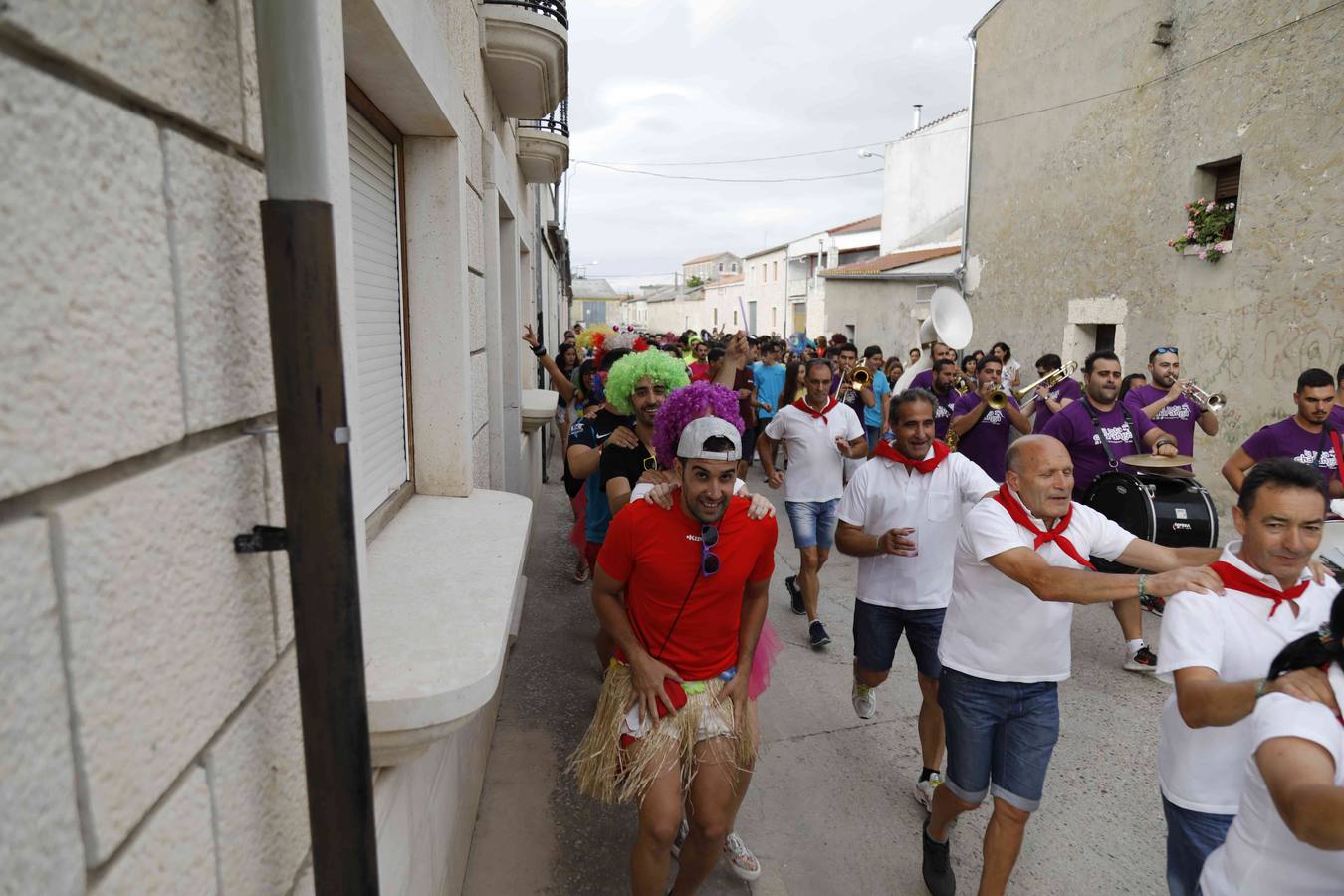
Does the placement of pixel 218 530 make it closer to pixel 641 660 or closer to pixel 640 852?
pixel 641 660

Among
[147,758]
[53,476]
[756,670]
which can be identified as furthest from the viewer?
[756,670]

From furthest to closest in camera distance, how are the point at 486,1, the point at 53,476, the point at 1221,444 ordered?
1. the point at 1221,444
2. the point at 486,1
3. the point at 53,476

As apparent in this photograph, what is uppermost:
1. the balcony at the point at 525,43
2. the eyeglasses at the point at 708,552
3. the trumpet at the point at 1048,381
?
the balcony at the point at 525,43

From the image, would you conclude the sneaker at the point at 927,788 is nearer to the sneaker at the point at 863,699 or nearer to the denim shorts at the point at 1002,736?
the sneaker at the point at 863,699

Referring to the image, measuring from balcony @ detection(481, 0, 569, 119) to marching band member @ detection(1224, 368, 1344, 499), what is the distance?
4.75m

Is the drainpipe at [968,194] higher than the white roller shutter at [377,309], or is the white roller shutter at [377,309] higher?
the drainpipe at [968,194]

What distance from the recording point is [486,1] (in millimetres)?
4863

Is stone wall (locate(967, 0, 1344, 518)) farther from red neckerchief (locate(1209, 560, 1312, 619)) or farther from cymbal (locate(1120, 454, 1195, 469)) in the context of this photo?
red neckerchief (locate(1209, 560, 1312, 619))

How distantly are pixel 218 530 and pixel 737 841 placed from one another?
282 centimetres

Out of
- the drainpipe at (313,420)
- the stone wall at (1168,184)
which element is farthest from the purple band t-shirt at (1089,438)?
the drainpipe at (313,420)

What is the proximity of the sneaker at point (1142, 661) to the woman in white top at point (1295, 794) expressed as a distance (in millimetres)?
3587

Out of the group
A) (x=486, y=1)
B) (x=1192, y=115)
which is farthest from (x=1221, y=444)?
(x=486, y=1)

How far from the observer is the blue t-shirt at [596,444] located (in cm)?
480

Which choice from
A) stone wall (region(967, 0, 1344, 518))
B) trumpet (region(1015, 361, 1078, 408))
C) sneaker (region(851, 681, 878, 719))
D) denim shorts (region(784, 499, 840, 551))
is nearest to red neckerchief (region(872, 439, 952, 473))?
sneaker (region(851, 681, 878, 719))
